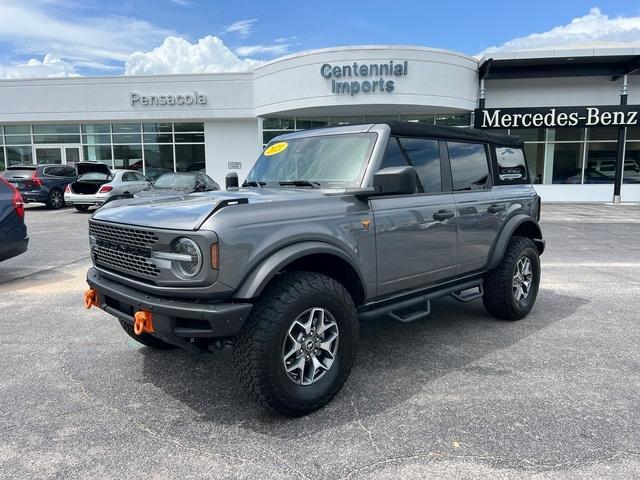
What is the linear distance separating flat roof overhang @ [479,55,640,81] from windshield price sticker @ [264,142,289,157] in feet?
57.9

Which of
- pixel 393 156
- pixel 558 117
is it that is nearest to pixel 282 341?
pixel 393 156

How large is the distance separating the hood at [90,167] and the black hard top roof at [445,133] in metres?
16.0

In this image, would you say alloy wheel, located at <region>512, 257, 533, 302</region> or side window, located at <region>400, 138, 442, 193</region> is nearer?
side window, located at <region>400, 138, 442, 193</region>

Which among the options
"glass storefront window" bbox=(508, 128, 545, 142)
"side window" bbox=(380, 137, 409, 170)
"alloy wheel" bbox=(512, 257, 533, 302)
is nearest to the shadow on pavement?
"alloy wheel" bbox=(512, 257, 533, 302)

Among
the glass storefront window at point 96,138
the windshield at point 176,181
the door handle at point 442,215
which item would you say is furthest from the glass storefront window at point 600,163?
the glass storefront window at point 96,138

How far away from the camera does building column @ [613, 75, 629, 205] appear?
20.6m

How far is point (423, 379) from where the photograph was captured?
3.77m

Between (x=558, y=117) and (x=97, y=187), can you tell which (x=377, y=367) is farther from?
(x=558, y=117)

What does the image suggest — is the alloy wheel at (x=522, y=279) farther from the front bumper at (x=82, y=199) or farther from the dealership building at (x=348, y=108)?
the front bumper at (x=82, y=199)

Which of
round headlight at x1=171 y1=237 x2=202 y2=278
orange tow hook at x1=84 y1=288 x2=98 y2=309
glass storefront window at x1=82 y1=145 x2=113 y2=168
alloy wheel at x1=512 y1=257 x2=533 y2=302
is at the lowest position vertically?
alloy wheel at x1=512 y1=257 x2=533 y2=302

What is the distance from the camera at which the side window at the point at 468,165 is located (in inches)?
182

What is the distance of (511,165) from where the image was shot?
552cm

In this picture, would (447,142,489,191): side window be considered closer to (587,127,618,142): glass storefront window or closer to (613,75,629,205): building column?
(613,75,629,205): building column

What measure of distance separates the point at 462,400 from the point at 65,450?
251 cm
